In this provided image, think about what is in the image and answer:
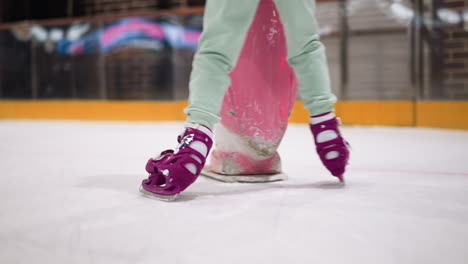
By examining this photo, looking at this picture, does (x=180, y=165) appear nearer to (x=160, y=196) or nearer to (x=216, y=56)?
(x=160, y=196)

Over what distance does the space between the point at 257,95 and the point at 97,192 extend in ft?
1.40

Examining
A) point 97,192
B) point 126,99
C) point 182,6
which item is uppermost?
point 182,6

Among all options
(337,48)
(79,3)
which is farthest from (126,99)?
(79,3)

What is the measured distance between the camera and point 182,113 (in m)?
3.76

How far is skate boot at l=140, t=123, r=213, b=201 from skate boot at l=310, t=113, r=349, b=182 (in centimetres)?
26

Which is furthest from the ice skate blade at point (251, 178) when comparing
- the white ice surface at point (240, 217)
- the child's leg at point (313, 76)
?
the child's leg at point (313, 76)

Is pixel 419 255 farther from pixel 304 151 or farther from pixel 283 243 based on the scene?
pixel 304 151

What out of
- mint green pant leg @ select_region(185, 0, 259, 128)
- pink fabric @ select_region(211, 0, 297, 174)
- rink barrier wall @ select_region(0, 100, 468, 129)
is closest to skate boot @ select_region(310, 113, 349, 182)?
pink fabric @ select_region(211, 0, 297, 174)

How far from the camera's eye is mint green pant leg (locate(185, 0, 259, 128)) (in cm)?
98

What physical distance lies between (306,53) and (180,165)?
1.27 ft

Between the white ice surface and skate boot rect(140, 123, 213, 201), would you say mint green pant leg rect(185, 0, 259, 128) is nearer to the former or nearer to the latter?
skate boot rect(140, 123, 213, 201)

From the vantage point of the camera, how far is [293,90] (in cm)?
118

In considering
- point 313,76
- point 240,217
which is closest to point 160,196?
point 240,217

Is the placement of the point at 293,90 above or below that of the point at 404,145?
above
